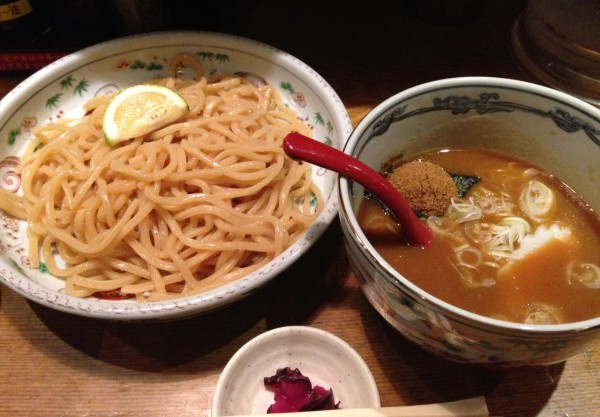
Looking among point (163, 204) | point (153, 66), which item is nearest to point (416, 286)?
point (163, 204)

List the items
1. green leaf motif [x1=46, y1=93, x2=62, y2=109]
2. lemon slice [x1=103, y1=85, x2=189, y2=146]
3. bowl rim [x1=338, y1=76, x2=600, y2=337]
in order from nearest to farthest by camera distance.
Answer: bowl rim [x1=338, y1=76, x2=600, y2=337], lemon slice [x1=103, y1=85, x2=189, y2=146], green leaf motif [x1=46, y1=93, x2=62, y2=109]

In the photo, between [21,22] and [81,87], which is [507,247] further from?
[21,22]

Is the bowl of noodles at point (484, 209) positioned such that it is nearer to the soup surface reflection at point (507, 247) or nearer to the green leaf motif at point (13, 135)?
the soup surface reflection at point (507, 247)

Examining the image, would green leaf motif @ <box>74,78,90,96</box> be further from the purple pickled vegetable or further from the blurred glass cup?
the blurred glass cup

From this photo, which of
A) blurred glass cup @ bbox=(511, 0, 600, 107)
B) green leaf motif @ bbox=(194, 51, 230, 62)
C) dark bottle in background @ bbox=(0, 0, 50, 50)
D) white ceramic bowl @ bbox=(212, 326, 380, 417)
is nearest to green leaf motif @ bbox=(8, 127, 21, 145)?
dark bottle in background @ bbox=(0, 0, 50, 50)

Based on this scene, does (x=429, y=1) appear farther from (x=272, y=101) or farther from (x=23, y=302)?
(x=23, y=302)

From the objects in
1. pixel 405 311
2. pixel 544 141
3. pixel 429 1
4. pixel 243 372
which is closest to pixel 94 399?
pixel 243 372

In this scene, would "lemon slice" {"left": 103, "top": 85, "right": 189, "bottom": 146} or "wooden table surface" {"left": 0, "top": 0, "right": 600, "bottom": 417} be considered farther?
"lemon slice" {"left": 103, "top": 85, "right": 189, "bottom": 146}
